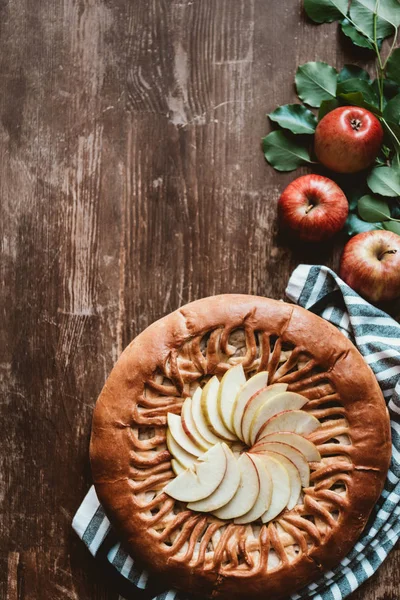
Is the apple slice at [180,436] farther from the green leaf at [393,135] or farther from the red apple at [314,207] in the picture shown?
the green leaf at [393,135]

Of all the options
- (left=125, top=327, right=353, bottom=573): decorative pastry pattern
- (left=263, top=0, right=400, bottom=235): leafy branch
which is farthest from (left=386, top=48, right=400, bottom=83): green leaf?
(left=125, top=327, right=353, bottom=573): decorative pastry pattern

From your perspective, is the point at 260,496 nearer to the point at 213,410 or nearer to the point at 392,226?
the point at 213,410

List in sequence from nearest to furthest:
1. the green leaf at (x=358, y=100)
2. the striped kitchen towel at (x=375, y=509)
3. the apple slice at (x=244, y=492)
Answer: the apple slice at (x=244, y=492), the striped kitchen towel at (x=375, y=509), the green leaf at (x=358, y=100)

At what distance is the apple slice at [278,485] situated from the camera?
2029 mm

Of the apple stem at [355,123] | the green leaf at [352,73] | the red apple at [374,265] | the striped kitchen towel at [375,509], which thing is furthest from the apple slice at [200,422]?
the green leaf at [352,73]

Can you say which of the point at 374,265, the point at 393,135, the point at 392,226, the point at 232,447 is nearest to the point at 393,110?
the point at 393,135

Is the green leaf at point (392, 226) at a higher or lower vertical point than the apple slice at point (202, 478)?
higher

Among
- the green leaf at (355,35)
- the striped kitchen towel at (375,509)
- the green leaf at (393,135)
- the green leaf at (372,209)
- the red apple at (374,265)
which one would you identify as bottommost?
the striped kitchen towel at (375,509)

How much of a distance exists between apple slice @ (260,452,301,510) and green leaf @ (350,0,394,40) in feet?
5.18

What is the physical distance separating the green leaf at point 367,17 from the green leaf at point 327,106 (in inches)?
11.2

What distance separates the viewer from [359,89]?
7.59ft

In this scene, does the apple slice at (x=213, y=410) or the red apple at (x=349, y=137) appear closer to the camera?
the apple slice at (x=213, y=410)

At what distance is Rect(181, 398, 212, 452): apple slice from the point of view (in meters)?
2.04

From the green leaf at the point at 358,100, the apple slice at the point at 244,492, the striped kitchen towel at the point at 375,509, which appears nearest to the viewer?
the apple slice at the point at 244,492
